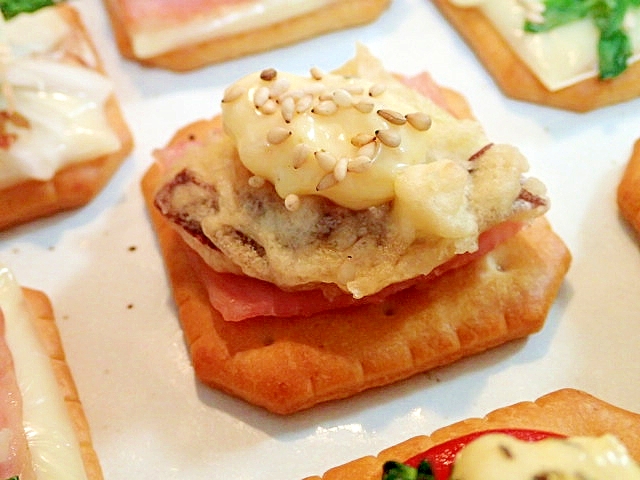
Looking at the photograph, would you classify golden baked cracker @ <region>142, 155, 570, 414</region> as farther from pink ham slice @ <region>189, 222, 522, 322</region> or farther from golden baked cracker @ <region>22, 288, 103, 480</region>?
golden baked cracker @ <region>22, 288, 103, 480</region>

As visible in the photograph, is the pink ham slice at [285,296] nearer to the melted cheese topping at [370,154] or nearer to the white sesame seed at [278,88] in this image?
the melted cheese topping at [370,154]

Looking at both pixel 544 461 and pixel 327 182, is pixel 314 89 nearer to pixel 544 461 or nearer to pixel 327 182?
pixel 327 182

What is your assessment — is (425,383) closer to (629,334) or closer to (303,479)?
(303,479)

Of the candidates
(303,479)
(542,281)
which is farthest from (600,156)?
(303,479)

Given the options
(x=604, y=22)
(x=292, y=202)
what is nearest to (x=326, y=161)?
(x=292, y=202)

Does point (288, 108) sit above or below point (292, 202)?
above

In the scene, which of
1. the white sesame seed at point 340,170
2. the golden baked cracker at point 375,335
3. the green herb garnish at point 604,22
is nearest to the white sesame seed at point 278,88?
the white sesame seed at point 340,170

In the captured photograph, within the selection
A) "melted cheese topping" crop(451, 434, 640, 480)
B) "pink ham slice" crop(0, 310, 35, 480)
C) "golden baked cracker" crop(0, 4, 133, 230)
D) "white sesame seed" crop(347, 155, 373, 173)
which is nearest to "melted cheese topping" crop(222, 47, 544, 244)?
"white sesame seed" crop(347, 155, 373, 173)
